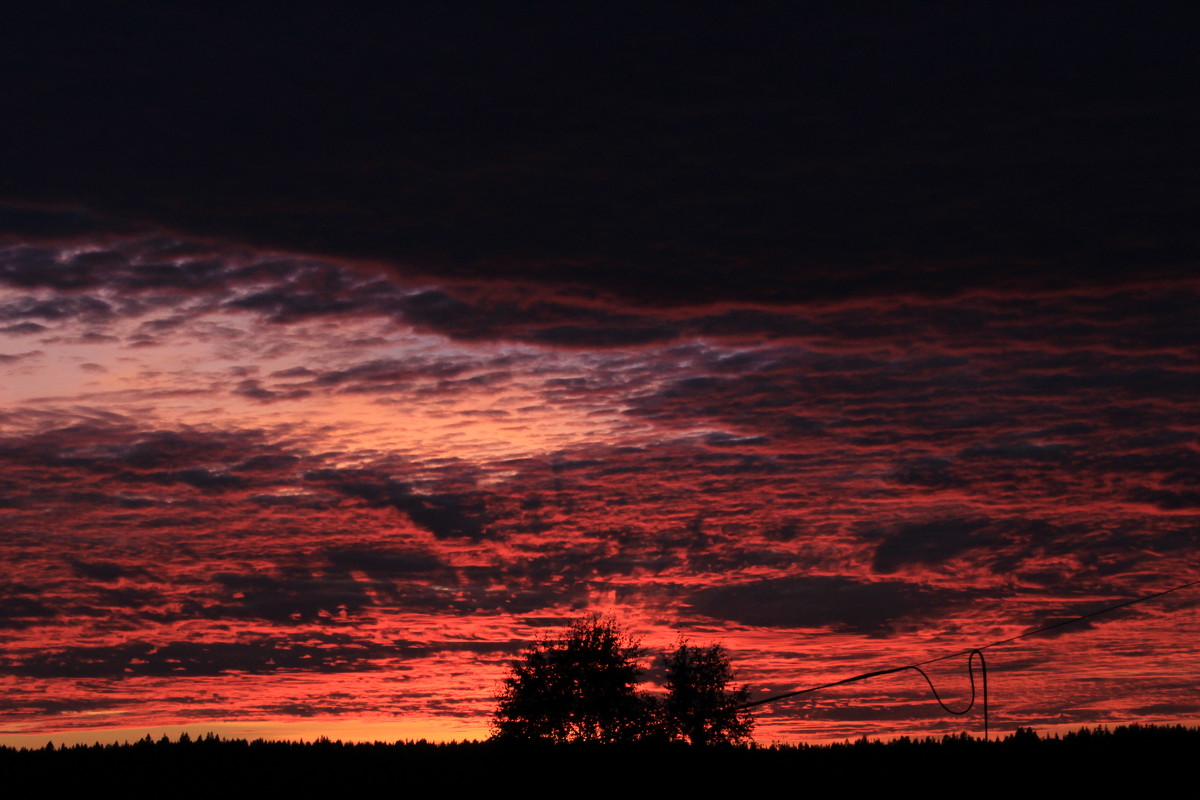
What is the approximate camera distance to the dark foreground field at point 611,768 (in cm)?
3375

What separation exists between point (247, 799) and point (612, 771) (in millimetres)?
14133

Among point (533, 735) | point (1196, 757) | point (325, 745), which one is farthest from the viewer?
point (533, 735)

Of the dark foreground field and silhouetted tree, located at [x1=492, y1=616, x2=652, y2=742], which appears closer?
the dark foreground field

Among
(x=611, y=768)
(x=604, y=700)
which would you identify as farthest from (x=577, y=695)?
(x=611, y=768)

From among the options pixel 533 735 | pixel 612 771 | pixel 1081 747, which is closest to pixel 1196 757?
pixel 1081 747

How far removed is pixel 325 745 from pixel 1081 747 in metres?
38.3

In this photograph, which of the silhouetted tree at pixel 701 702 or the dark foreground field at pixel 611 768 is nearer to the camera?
the dark foreground field at pixel 611 768

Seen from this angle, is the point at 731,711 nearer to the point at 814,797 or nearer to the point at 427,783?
the point at 427,783

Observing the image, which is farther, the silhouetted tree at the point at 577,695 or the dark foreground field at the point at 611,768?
the silhouetted tree at the point at 577,695

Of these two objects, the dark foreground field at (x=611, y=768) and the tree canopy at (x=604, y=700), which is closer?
the dark foreground field at (x=611, y=768)

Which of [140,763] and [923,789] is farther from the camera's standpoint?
[140,763]

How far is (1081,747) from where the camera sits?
1433 inches

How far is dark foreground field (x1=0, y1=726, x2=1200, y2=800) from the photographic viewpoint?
33.8 metres

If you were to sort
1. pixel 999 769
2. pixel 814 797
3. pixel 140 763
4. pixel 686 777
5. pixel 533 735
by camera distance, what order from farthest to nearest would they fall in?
1. pixel 533 735
2. pixel 140 763
3. pixel 686 777
4. pixel 814 797
5. pixel 999 769
